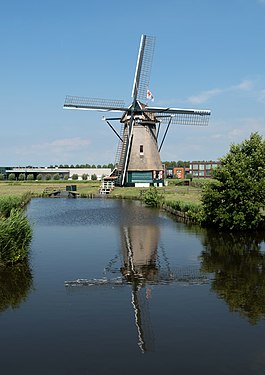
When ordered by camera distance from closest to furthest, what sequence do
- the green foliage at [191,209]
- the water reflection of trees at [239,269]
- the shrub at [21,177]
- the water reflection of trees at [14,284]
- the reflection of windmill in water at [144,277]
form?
the reflection of windmill in water at [144,277], the water reflection of trees at [239,269], the water reflection of trees at [14,284], the green foliage at [191,209], the shrub at [21,177]

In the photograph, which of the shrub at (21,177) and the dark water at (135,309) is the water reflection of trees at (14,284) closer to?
the dark water at (135,309)

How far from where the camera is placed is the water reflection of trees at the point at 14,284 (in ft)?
53.5

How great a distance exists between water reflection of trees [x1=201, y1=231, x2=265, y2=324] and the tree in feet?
4.79

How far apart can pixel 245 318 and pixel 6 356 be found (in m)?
7.82

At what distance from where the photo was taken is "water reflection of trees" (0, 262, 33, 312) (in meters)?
16.3

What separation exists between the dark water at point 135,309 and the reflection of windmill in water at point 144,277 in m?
0.05

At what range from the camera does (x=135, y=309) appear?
1516cm

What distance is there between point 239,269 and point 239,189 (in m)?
12.7

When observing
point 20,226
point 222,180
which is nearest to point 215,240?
point 222,180

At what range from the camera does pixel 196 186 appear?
278ft

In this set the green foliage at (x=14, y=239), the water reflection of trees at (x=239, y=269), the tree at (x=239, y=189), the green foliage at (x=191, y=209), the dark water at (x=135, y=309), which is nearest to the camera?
the dark water at (x=135, y=309)

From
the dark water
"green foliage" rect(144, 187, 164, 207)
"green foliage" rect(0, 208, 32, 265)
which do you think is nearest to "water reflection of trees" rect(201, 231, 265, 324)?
the dark water

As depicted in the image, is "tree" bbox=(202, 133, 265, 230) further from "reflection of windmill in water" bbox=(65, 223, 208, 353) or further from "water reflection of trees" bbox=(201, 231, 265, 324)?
"reflection of windmill in water" bbox=(65, 223, 208, 353)

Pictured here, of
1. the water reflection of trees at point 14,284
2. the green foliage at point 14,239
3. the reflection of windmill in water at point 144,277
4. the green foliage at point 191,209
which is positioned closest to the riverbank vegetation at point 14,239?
the green foliage at point 14,239
